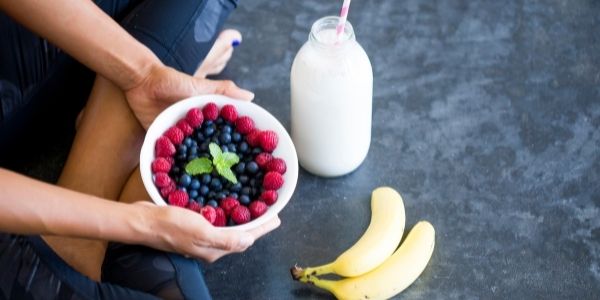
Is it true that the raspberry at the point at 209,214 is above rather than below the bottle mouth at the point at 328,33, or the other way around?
below

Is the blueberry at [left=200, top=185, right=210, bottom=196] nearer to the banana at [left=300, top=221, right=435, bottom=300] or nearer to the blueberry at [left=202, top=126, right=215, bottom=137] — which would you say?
the blueberry at [left=202, top=126, right=215, bottom=137]

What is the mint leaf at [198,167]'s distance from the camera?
0.92 meters

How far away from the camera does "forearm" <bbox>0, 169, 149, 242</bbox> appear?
0.79m

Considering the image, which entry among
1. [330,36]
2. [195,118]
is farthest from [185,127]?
[330,36]

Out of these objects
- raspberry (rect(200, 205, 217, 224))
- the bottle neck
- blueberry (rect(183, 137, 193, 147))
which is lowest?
raspberry (rect(200, 205, 217, 224))

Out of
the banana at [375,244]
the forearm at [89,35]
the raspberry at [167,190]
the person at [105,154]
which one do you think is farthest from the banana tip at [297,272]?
the forearm at [89,35]

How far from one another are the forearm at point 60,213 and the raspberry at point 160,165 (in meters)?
0.08

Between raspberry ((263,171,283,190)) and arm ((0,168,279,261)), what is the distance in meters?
0.06

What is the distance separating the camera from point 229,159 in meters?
0.93

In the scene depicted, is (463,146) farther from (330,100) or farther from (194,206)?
(194,206)

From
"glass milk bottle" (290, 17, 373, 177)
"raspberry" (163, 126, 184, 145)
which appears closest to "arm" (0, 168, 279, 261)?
"raspberry" (163, 126, 184, 145)

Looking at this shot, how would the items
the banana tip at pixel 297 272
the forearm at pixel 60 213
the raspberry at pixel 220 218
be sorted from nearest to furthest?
the forearm at pixel 60 213, the raspberry at pixel 220 218, the banana tip at pixel 297 272

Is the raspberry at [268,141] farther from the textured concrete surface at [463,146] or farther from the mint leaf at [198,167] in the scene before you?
the textured concrete surface at [463,146]

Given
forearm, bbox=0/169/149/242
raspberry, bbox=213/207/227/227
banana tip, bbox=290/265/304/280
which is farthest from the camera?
banana tip, bbox=290/265/304/280
